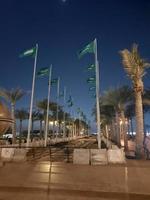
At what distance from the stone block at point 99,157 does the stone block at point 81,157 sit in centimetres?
26

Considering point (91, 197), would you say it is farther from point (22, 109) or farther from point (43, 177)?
point (22, 109)

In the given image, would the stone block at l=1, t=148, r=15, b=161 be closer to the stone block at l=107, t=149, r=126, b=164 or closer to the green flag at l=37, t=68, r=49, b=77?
the stone block at l=107, t=149, r=126, b=164

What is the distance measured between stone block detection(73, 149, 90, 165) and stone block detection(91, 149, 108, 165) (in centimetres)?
26

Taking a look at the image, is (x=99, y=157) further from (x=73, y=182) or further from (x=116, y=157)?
(x=73, y=182)

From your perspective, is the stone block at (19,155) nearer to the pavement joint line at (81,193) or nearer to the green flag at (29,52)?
the pavement joint line at (81,193)

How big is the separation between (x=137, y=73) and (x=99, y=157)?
1085cm

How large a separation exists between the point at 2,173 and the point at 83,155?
4013mm

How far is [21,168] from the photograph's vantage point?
10773 millimetres

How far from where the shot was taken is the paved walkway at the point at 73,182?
786 centimetres

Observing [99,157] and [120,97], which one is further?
[120,97]

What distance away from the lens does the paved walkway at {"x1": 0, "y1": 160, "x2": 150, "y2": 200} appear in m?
7.86

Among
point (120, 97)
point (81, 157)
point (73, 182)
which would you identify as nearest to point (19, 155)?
point (81, 157)

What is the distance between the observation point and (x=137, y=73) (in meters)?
20.0

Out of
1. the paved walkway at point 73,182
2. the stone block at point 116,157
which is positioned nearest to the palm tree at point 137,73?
the stone block at point 116,157
